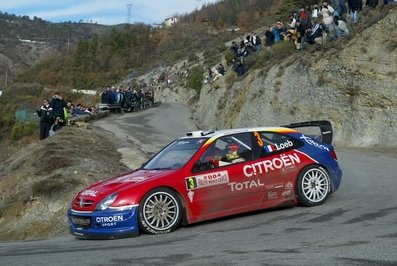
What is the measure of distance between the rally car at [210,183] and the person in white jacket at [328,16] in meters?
13.2

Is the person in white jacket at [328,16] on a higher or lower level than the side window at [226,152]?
higher

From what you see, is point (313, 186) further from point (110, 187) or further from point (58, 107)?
point (58, 107)

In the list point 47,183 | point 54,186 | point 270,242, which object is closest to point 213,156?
point 270,242

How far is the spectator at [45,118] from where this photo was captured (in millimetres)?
20656

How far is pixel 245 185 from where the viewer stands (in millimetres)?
9164

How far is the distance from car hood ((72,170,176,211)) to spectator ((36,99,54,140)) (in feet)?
40.2

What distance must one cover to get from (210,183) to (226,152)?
68 centimetres

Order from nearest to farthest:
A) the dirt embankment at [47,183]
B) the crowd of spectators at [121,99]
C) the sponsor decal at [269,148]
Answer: the sponsor decal at [269,148]
the dirt embankment at [47,183]
the crowd of spectators at [121,99]

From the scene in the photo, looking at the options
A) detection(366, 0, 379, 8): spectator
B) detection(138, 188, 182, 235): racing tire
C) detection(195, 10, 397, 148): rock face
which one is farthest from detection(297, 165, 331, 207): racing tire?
detection(366, 0, 379, 8): spectator

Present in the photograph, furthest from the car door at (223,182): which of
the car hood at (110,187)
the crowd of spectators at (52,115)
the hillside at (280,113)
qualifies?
the crowd of spectators at (52,115)

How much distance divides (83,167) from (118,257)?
7709 millimetres

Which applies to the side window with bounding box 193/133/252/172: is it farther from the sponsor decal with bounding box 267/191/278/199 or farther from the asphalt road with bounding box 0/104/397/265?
the asphalt road with bounding box 0/104/397/265

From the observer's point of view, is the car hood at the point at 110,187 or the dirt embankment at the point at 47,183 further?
the dirt embankment at the point at 47,183

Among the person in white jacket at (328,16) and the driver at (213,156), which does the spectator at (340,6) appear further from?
the driver at (213,156)
